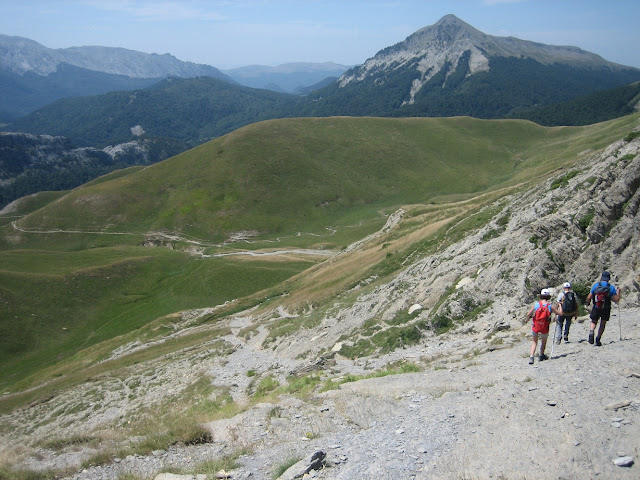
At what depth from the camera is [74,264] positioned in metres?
89.2

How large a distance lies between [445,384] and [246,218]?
112 meters

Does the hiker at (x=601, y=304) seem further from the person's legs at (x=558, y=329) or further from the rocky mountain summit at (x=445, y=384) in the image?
the person's legs at (x=558, y=329)

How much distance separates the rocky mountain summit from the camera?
30.9 ft

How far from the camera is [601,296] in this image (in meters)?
14.5

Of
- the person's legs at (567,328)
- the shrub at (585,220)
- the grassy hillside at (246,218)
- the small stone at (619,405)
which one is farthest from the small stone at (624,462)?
the grassy hillside at (246,218)

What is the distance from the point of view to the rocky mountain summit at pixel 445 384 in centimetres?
943

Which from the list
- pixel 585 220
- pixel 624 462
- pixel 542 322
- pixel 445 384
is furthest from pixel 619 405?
pixel 585 220

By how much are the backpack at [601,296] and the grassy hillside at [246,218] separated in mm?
20610

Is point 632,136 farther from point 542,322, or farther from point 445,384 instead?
point 445,384

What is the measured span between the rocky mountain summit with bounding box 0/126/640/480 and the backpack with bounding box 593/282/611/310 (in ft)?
4.70

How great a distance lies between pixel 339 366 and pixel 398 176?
127m

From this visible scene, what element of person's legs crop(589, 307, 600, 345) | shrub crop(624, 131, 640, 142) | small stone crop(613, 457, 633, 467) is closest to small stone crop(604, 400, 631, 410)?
small stone crop(613, 457, 633, 467)

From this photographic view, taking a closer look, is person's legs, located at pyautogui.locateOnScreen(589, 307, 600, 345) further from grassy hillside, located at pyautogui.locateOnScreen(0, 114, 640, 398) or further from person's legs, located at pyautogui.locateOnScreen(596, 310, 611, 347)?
grassy hillside, located at pyautogui.locateOnScreen(0, 114, 640, 398)

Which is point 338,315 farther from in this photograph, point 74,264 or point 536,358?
point 74,264
